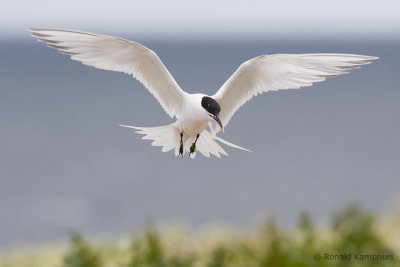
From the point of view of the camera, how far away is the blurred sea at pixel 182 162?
1529 inches

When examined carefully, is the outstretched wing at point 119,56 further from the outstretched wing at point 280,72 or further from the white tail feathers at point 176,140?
the outstretched wing at point 280,72

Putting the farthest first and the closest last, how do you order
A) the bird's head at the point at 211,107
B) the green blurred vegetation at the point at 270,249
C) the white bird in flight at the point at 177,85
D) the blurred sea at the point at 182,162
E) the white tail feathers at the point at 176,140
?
the blurred sea at the point at 182,162 < the white tail feathers at the point at 176,140 < the bird's head at the point at 211,107 < the white bird in flight at the point at 177,85 < the green blurred vegetation at the point at 270,249

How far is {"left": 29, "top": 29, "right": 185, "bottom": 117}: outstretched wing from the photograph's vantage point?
5699mm

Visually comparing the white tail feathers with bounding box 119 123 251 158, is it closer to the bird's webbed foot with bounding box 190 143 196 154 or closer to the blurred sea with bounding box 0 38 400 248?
the bird's webbed foot with bounding box 190 143 196 154

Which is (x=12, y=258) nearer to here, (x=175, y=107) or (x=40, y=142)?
(x=175, y=107)

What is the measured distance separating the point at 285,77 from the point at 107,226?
30.8 meters

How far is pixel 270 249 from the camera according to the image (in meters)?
4.70

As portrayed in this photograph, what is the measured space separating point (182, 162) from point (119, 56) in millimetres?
47140

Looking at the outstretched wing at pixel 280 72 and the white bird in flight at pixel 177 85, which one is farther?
the outstretched wing at pixel 280 72

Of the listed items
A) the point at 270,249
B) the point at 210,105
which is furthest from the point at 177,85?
the point at 270,249

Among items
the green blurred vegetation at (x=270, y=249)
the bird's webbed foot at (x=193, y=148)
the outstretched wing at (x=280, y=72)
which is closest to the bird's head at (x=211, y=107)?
the outstretched wing at (x=280, y=72)

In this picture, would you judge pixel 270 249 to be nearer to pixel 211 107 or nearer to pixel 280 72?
pixel 211 107

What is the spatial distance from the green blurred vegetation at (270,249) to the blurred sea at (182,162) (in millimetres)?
14368

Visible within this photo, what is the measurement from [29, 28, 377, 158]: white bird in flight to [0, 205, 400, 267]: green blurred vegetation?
0.91m
